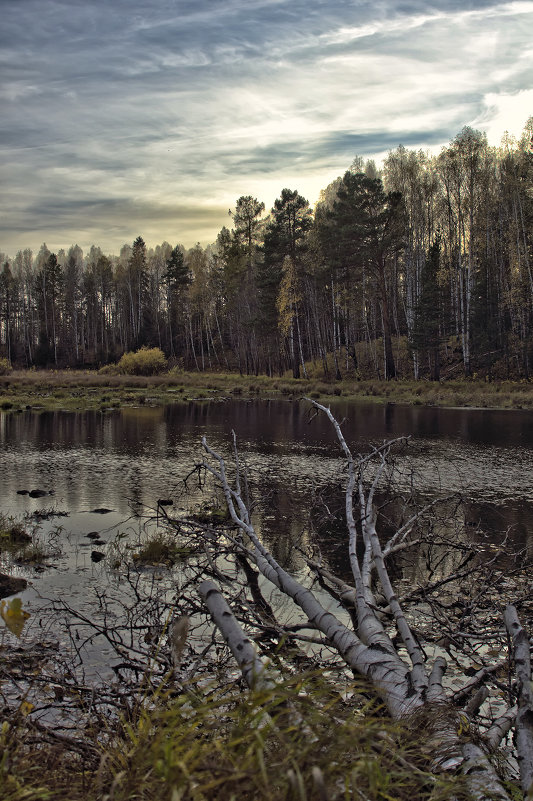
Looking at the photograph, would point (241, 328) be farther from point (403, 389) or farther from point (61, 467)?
point (61, 467)

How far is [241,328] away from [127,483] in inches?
1931

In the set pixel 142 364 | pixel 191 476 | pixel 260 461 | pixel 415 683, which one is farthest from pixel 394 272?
pixel 415 683

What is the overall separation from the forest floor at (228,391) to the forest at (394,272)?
3803mm

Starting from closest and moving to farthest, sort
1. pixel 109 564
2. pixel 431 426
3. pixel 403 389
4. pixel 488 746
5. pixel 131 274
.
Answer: pixel 488 746 < pixel 109 564 < pixel 431 426 < pixel 403 389 < pixel 131 274

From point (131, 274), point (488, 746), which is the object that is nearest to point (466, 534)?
point (488, 746)

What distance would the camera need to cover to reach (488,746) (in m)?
2.35

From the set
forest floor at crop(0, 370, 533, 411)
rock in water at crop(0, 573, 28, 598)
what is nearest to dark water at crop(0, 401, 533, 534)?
rock in water at crop(0, 573, 28, 598)

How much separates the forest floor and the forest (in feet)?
12.5

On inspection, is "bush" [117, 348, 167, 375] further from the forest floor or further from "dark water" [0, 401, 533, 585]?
"dark water" [0, 401, 533, 585]

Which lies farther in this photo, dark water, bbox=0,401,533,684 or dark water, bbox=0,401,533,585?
dark water, bbox=0,401,533,585

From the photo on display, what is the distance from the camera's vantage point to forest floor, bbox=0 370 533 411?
33.3 m

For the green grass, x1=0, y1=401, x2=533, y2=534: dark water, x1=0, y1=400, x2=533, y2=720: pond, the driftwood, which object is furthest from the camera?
x1=0, y1=401, x2=533, y2=534: dark water

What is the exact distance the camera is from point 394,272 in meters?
50.2

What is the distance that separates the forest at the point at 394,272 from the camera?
132 feet
